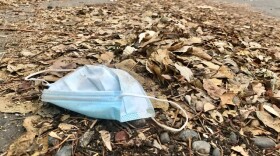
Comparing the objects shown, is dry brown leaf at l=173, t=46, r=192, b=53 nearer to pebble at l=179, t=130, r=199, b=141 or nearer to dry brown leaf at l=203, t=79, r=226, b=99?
dry brown leaf at l=203, t=79, r=226, b=99

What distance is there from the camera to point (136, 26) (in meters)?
3.33

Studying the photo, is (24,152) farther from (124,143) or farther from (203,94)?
(203,94)

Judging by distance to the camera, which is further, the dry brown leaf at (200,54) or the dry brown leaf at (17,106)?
the dry brown leaf at (200,54)

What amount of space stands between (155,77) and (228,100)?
0.45 meters

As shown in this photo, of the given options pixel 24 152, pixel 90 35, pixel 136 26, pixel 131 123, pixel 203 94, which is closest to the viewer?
pixel 24 152

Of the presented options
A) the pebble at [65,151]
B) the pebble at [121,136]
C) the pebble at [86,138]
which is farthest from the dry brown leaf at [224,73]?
the pebble at [65,151]

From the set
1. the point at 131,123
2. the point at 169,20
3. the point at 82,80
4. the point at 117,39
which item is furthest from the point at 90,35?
the point at 131,123

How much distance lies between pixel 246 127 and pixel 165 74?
558 mm

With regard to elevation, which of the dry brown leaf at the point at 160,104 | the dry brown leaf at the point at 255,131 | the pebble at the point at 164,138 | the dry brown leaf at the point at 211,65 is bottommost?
the dry brown leaf at the point at 255,131

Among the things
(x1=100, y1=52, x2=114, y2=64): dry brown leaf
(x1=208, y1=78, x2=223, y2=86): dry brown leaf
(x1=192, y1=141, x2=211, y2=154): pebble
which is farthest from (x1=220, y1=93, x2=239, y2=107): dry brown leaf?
(x1=100, y1=52, x2=114, y2=64): dry brown leaf

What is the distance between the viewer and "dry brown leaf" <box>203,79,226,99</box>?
2035 millimetres

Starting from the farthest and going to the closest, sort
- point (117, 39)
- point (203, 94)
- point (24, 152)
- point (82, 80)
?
1. point (117, 39)
2. point (203, 94)
3. point (82, 80)
4. point (24, 152)

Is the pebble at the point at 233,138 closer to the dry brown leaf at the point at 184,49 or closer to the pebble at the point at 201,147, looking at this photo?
the pebble at the point at 201,147

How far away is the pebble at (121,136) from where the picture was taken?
5.35 ft
